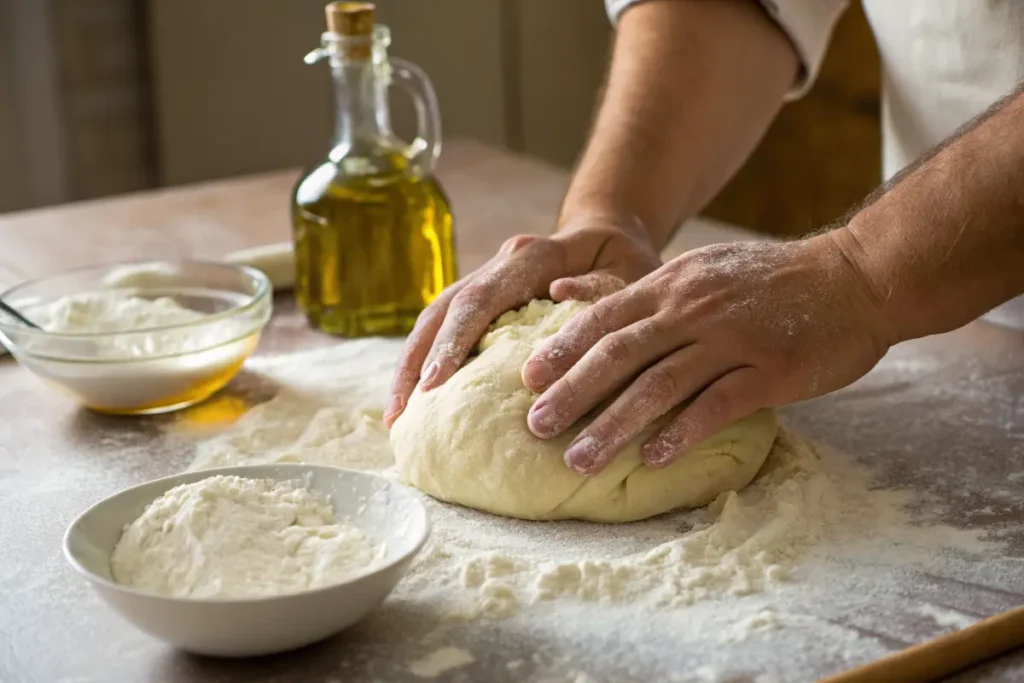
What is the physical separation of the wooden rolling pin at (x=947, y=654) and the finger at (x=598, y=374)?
396mm

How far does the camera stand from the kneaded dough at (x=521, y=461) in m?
1.20

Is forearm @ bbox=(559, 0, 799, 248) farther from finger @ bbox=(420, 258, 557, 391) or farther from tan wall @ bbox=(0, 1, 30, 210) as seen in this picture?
tan wall @ bbox=(0, 1, 30, 210)

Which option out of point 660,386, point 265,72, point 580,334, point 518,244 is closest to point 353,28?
point 518,244

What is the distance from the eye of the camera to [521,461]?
1200 mm

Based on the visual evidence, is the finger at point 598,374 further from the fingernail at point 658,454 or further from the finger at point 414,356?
the finger at point 414,356

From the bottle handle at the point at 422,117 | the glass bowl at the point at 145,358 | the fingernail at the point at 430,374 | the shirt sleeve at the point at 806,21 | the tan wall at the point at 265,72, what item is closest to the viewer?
the fingernail at the point at 430,374

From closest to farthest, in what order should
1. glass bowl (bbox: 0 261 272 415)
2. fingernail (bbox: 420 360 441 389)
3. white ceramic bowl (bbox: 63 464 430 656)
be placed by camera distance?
white ceramic bowl (bbox: 63 464 430 656)
fingernail (bbox: 420 360 441 389)
glass bowl (bbox: 0 261 272 415)

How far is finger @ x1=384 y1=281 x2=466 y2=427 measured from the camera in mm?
1371

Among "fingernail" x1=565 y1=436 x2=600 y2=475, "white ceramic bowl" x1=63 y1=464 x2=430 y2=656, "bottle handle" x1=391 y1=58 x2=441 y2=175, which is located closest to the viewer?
"white ceramic bowl" x1=63 y1=464 x2=430 y2=656

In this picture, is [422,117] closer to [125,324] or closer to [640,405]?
[125,324]

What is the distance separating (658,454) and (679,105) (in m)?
0.73

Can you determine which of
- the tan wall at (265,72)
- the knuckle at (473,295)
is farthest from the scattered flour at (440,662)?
the tan wall at (265,72)

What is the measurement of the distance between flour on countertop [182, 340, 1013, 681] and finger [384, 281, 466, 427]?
60mm

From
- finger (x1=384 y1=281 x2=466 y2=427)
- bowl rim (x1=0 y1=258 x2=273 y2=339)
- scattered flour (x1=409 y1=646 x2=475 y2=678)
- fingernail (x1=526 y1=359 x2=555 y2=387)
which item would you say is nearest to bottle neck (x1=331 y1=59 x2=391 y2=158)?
bowl rim (x1=0 y1=258 x2=273 y2=339)
